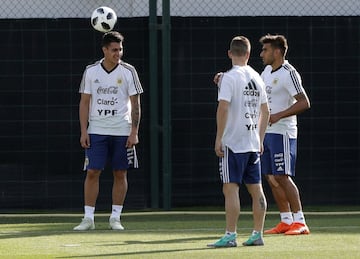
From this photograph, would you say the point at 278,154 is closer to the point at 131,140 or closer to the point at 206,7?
the point at 131,140

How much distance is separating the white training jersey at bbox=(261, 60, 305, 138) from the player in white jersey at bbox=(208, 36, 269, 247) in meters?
1.23

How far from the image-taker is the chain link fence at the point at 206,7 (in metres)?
15.0

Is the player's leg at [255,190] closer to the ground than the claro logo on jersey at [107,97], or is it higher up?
closer to the ground

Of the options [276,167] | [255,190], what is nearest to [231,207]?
[255,190]

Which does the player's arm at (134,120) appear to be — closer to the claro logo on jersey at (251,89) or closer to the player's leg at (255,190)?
the player's leg at (255,190)

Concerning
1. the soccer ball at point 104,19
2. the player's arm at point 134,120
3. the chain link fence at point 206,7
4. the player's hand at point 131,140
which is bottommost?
the player's hand at point 131,140

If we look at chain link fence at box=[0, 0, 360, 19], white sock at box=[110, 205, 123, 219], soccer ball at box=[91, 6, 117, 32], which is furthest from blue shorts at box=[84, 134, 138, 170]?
chain link fence at box=[0, 0, 360, 19]

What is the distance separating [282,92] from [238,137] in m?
1.55

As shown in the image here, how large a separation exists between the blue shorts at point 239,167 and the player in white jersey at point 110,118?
2.04 m

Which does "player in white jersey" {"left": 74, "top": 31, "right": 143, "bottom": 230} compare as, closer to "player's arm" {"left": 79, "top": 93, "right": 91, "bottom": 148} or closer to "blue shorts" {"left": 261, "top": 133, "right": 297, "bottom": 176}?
"player's arm" {"left": 79, "top": 93, "right": 91, "bottom": 148}

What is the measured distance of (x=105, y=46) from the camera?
1193 centimetres

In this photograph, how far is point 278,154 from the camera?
11352 millimetres

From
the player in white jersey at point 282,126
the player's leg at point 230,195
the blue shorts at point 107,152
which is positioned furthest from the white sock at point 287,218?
the blue shorts at point 107,152

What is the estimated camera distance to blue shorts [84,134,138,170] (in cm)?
1191
